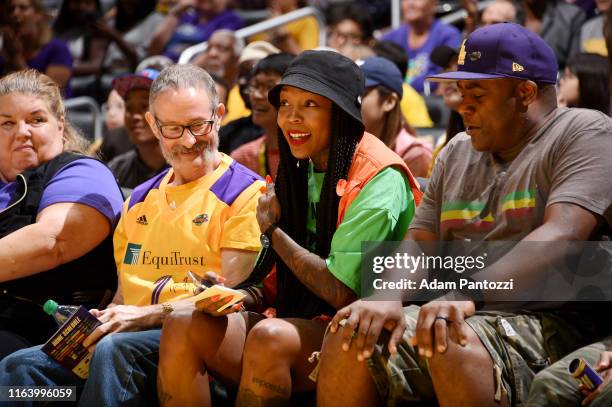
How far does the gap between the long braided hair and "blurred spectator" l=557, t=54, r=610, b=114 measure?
186 centimetres

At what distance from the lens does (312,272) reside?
10.8 feet

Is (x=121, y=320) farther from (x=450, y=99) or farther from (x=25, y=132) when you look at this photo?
(x=450, y=99)

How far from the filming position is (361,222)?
3266mm

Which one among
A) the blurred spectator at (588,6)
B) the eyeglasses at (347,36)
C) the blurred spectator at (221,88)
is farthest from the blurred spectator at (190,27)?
the blurred spectator at (588,6)

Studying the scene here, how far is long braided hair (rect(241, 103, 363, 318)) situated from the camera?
3455 millimetres

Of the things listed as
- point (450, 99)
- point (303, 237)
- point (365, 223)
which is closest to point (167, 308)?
point (303, 237)

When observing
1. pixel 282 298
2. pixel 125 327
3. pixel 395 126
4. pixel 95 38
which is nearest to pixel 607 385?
pixel 282 298

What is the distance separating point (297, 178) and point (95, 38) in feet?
18.7

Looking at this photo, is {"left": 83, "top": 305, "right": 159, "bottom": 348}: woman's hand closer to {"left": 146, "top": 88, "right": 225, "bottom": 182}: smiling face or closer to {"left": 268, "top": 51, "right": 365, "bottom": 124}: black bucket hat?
{"left": 146, "top": 88, "right": 225, "bottom": 182}: smiling face

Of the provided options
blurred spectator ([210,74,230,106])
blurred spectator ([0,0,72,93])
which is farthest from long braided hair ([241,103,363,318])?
blurred spectator ([0,0,72,93])

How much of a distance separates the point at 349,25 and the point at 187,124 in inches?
152

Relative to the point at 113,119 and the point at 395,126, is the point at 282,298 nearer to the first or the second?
the point at 395,126

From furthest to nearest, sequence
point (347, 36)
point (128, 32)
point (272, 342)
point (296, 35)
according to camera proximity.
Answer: point (128, 32) → point (296, 35) → point (347, 36) → point (272, 342)

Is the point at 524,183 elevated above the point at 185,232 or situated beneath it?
elevated above
